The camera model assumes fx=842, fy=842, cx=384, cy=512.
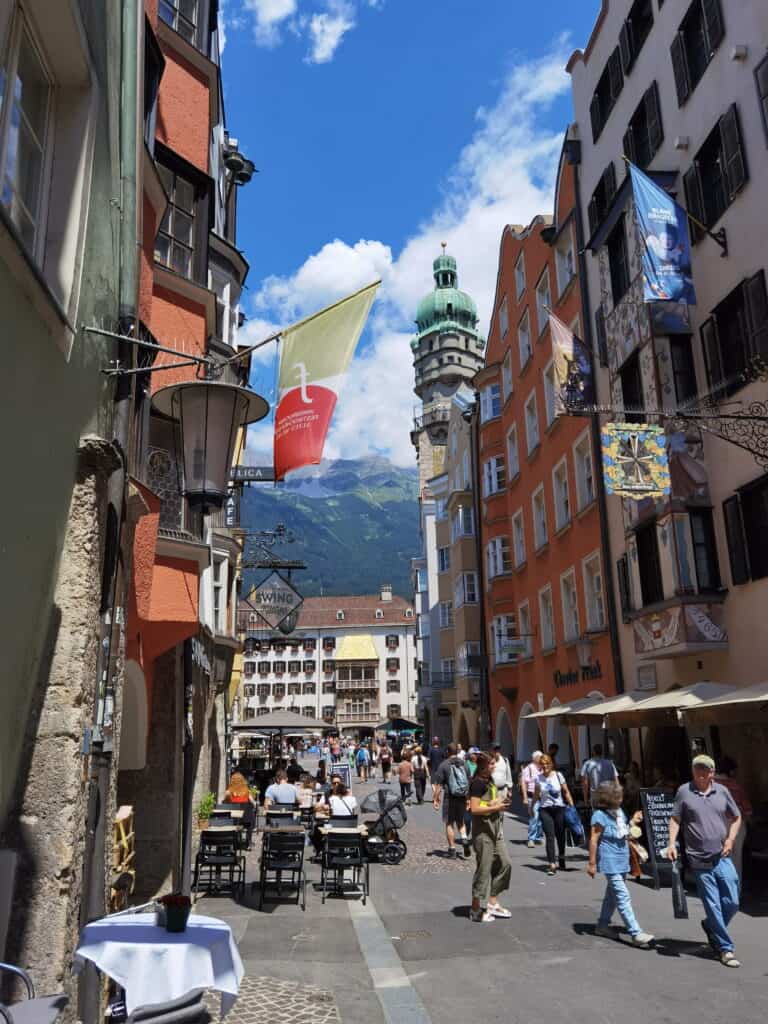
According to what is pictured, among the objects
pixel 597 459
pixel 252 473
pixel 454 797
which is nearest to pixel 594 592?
pixel 597 459

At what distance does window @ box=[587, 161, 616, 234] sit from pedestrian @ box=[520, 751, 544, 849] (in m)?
13.8

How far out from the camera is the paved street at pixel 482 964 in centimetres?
634

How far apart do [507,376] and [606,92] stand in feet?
37.9

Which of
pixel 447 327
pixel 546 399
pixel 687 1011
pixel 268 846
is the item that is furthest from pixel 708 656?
pixel 447 327

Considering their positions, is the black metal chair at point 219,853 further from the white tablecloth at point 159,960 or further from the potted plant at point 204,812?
the white tablecloth at point 159,960

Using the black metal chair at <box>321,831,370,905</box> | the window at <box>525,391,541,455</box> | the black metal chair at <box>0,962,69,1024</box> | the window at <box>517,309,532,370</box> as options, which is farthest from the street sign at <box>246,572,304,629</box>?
the black metal chair at <box>0,962,69,1024</box>

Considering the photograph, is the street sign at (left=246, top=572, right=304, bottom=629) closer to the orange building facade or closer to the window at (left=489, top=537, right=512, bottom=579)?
the orange building facade

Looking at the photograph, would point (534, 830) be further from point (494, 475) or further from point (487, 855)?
point (494, 475)

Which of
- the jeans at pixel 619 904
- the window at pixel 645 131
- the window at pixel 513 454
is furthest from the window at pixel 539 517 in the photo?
the jeans at pixel 619 904

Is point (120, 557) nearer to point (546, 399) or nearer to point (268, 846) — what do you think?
point (268, 846)

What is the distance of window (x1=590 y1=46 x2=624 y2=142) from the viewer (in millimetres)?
21625

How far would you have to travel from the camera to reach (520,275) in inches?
1222

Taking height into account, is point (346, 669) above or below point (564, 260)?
below

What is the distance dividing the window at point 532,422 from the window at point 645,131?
30.5 ft
